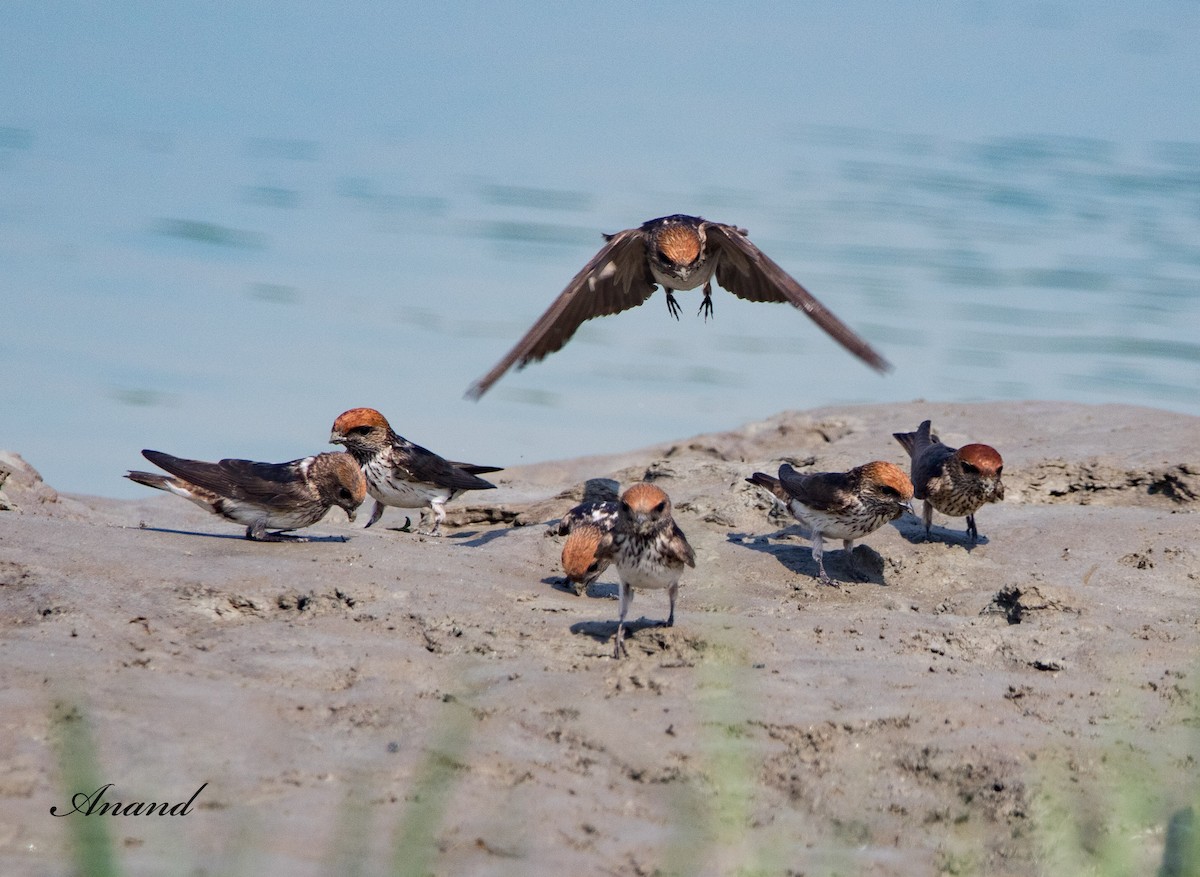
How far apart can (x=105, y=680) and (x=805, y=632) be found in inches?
128

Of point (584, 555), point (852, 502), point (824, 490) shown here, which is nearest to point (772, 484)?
point (824, 490)

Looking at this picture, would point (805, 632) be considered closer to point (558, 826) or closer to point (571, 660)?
point (571, 660)

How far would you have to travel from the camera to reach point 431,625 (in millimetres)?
6520

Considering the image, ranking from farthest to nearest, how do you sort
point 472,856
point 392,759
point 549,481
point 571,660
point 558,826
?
point 549,481 < point 571,660 < point 392,759 < point 558,826 < point 472,856


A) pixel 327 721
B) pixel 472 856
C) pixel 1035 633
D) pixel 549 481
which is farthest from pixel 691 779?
pixel 549 481

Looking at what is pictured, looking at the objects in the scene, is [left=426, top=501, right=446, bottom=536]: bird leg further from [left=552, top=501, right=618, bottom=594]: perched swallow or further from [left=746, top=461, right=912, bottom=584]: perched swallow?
[left=746, top=461, right=912, bottom=584]: perched swallow

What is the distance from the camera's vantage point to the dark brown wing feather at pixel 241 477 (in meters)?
8.44

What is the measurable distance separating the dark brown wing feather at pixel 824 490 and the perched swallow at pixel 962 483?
3.21 feet

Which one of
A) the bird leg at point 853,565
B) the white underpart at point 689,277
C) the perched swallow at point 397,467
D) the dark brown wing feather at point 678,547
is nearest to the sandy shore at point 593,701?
the bird leg at point 853,565

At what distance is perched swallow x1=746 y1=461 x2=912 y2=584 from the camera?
8.18 m

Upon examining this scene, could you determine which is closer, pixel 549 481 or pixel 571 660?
pixel 571 660

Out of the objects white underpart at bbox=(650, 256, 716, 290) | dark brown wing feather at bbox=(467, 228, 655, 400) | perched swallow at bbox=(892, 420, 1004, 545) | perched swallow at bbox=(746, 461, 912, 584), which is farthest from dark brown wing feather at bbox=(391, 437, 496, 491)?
perched swallow at bbox=(892, 420, 1004, 545)

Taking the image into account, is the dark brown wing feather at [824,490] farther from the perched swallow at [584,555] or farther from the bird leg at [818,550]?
the perched swallow at [584,555]

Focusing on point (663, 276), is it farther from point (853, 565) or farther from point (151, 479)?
point (151, 479)
